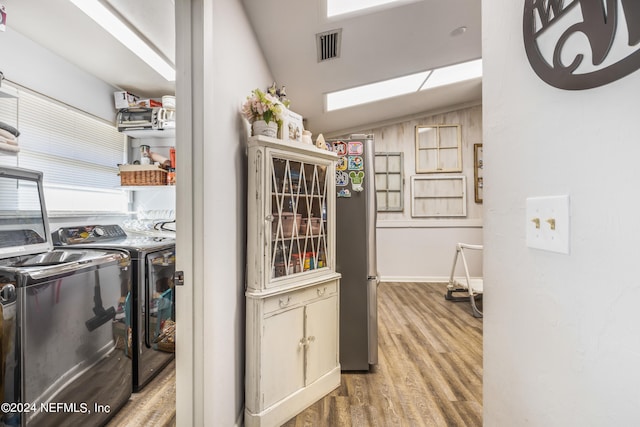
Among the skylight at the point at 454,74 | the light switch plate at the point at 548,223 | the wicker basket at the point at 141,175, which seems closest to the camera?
the light switch plate at the point at 548,223

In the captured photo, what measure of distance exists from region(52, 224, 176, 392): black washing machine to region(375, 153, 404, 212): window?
331 centimetres

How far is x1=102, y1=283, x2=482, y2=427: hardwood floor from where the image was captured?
1.58 metres

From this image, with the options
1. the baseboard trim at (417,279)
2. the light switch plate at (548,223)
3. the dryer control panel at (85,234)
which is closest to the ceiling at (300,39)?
the dryer control panel at (85,234)

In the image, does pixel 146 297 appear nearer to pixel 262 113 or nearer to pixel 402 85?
pixel 262 113

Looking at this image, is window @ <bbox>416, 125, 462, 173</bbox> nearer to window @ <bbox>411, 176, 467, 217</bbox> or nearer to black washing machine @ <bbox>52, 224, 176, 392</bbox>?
window @ <bbox>411, 176, 467, 217</bbox>

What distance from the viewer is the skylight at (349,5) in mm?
1898

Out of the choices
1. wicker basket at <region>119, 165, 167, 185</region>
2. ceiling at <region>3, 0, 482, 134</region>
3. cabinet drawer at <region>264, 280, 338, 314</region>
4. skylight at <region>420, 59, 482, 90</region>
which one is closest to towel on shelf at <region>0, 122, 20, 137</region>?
ceiling at <region>3, 0, 482, 134</region>

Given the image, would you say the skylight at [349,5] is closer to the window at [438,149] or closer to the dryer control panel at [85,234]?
the dryer control panel at [85,234]

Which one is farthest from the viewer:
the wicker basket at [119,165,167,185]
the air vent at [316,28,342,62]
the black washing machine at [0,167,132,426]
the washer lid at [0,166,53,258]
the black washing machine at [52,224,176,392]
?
the wicker basket at [119,165,167,185]

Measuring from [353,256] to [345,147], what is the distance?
0.79 m

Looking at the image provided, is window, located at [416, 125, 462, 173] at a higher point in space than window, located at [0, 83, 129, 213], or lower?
higher

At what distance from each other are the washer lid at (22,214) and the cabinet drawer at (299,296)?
51.9 inches

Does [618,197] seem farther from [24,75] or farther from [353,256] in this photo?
[24,75]

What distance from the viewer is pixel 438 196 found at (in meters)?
4.58
